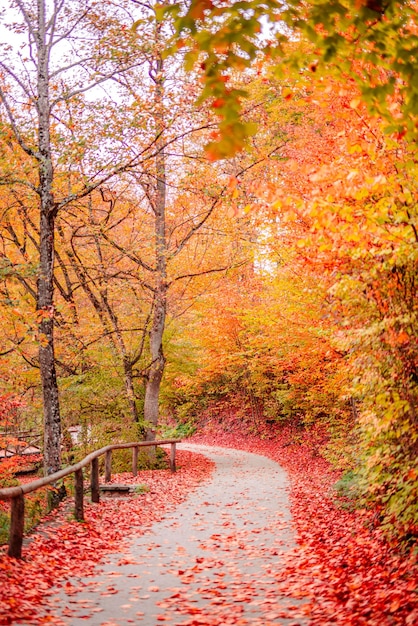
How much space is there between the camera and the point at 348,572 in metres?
6.37

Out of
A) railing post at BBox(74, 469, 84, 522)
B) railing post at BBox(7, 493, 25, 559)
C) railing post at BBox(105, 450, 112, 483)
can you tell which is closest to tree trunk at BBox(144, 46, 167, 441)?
railing post at BBox(105, 450, 112, 483)

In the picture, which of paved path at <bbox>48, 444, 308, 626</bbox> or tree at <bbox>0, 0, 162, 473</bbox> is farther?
tree at <bbox>0, 0, 162, 473</bbox>

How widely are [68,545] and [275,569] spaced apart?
2.78 metres

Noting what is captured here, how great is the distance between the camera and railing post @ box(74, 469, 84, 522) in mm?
9327

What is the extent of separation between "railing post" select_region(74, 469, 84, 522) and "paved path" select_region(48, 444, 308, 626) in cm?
103

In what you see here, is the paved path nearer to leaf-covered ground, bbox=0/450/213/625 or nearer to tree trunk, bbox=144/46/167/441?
leaf-covered ground, bbox=0/450/213/625

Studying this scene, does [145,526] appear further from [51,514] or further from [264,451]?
[264,451]

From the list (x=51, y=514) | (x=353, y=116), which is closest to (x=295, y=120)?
(x=353, y=116)

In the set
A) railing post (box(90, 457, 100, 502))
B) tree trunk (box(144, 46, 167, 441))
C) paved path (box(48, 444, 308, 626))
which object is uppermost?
tree trunk (box(144, 46, 167, 441))

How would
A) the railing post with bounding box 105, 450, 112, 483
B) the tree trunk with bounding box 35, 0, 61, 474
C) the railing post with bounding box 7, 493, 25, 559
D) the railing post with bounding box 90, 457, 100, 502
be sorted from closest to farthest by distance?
the railing post with bounding box 7, 493, 25, 559 → the railing post with bounding box 90, 457, 100, 502 → the tree trunk with bounding box 35, 0, 61, 474 → the railing post with bounding box 105, 450, 112, 483

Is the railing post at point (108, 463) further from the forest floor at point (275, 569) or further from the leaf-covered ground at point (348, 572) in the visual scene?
the leaf-covered ground at point (348, 572)

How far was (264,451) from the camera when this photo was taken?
2622cm

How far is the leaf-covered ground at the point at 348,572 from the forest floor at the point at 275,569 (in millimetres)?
11

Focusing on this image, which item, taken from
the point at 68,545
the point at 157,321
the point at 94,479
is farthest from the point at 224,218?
the point at 68,545
